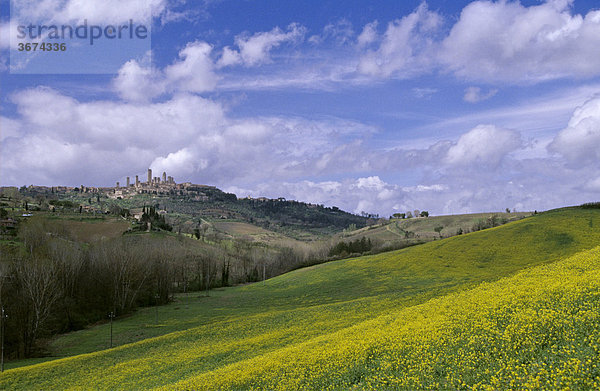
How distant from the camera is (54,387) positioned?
3266 centimetres

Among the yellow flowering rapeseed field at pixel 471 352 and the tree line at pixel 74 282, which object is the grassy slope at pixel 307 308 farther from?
the yellow flowering rapeseed field at pixel 471 352

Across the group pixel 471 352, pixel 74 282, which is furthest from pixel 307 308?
pixel 74 282

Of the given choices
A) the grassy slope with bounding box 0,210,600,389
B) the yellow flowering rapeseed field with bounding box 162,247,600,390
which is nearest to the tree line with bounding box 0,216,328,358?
the grassy slope with bounding box 0,210,600,389

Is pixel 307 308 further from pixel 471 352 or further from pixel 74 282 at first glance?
pixel 74 282

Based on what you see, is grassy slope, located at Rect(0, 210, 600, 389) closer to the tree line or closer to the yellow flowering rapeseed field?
the tree line

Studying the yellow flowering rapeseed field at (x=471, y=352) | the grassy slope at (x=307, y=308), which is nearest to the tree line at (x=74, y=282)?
the grassy slope at (x=307, y=308)

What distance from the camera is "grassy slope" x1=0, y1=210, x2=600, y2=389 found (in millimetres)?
32688

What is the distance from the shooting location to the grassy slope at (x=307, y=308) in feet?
107

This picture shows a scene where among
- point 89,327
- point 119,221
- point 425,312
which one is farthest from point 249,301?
point 119,221

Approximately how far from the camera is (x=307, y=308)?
50.7 metres

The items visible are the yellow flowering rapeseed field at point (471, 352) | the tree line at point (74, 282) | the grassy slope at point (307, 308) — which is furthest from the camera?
the tree line at point (74, 282)

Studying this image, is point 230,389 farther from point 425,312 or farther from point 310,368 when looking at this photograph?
point 425,312

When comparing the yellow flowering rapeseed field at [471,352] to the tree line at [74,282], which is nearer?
the yellow flowering rapeseed field at [471,352]

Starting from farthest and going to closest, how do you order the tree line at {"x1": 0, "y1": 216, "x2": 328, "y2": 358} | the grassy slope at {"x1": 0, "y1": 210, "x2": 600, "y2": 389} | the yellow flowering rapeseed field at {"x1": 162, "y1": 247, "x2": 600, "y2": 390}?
the tree line at {"x1": 0, "y1": 216, "x2": 328, "y2": 358} < the grassy slope at {"x1": 0, "y1": 210, "x2": 600, "y2": 389} < the yellow flowering rapeseed field at {"x1": 162, "y1": 247, "x2": 600, "y2": 390}
